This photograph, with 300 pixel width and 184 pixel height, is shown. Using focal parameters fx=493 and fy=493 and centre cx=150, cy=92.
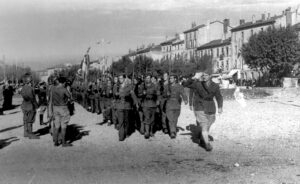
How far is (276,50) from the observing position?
61469 mm

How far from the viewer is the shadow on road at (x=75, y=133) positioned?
1407 centimetres

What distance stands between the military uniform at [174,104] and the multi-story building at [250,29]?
63439 mm

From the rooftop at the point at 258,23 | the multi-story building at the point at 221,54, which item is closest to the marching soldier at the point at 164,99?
the rooftop at the point at 258,23

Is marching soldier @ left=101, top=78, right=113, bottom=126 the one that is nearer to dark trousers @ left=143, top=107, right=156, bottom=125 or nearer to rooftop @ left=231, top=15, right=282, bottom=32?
dark trousers @ left=143, top=107, right=156, bottom=125

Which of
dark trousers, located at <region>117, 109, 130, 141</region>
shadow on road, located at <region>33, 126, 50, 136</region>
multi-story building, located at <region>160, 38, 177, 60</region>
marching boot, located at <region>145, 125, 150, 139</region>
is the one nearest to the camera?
dark trousers, located at <region>117, 109, 130, 141</region>

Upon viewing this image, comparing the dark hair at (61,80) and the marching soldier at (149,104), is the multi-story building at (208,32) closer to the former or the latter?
the marching soldier at (149,104)

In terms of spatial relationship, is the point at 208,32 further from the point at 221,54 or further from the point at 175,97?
the point at 175,97

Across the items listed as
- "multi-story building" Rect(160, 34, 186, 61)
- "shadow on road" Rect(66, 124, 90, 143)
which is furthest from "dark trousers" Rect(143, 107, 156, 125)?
"multi-story building" Rect(160, 34, 186, 61)

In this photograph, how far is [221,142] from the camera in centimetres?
1238

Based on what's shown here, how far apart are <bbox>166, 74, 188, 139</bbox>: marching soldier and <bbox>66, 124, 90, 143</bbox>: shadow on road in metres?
2.67

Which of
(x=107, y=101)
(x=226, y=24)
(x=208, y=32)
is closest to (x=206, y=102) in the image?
(x=107, y=101)

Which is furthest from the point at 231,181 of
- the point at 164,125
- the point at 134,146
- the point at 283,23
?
the point at 283,23

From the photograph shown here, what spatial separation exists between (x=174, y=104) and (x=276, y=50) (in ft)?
165

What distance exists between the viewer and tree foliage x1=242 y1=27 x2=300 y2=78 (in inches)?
2415
